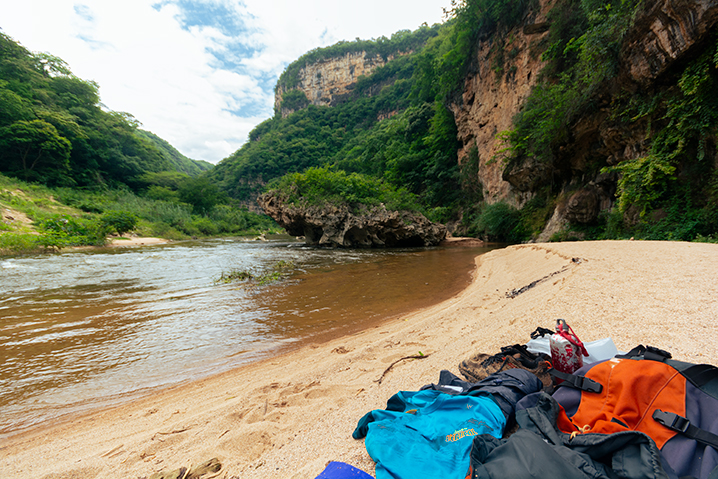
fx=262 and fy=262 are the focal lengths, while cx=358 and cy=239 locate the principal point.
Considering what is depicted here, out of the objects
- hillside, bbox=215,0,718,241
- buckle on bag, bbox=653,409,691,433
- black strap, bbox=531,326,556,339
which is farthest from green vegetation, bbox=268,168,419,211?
buckle on bag, bbox=653,409,691,433

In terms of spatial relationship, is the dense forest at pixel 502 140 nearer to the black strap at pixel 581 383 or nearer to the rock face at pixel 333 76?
the black strap at pixel 581 383

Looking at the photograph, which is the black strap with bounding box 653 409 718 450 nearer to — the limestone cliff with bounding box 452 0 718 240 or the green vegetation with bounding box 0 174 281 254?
the limestone cliff with bounding box 452 0 718 240

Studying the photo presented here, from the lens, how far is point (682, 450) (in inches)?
44.8

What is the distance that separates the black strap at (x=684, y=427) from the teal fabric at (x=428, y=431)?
28.0 inches

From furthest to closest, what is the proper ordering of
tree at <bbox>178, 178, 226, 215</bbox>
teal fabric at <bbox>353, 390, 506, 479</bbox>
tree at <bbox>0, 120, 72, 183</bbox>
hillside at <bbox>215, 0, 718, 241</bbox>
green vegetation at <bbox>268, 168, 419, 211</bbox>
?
1. tree at <bbox>178, 178, 226, 215</bbox>
2. tree at <bbox>0, 120, 72, 183</bbox>
3. green vegetation at <bbox>268, 168, 419, 211</bbox>
4. hillside at <bbox>215, 0, 718, 241</bbox>
5. teal fabric at <bbox>353, 390, 506, 479</bbox>

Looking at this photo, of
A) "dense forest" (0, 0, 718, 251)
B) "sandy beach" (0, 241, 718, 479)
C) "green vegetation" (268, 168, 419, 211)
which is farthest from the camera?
"green vegetation" (268, 168, 419, 211)

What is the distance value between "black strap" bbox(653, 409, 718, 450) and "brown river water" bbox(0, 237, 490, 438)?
352 cm

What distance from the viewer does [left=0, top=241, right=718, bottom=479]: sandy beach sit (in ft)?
5.59

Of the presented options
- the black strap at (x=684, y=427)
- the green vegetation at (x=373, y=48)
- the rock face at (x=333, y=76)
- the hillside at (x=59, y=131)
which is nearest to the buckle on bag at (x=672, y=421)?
the black strap at (x=684, y=427)

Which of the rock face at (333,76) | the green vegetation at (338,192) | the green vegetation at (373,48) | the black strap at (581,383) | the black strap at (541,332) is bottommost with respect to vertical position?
the black strap at (541,332)

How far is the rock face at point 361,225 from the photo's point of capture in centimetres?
1692

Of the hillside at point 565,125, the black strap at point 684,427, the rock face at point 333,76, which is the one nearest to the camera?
the black strap at point 684,427

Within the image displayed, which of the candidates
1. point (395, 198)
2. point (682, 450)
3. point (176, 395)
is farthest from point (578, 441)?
point (395, 198)

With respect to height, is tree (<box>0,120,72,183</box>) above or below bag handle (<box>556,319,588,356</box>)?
above
